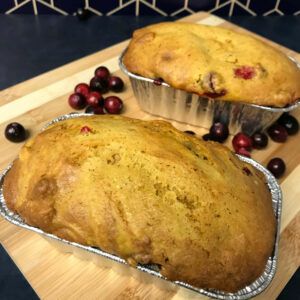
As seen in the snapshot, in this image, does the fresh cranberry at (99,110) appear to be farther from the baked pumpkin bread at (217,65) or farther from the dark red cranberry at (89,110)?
the baked pumpkin bread at (217,65)

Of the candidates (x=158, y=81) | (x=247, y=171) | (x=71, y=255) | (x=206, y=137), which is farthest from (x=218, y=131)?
(x=71, y=255)

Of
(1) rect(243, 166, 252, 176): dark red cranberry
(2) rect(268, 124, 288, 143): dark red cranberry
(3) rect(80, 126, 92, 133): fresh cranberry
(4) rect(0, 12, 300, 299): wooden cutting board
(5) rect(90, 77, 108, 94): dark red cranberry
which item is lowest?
(4) rect(0, 12, 300, 299): wooden cutting board

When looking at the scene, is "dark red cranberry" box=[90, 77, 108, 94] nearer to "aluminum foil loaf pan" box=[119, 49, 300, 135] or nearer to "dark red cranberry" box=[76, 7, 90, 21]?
"aluminum foil loaf pan" box=[119, 49, 300, 135]

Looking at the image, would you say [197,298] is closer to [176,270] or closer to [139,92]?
[176,270]

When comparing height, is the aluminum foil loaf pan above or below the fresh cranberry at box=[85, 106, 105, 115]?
above

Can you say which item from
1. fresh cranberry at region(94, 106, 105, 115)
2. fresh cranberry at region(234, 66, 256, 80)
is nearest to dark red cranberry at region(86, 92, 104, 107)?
fresh cranberry at region(94, 106, 105, 115)

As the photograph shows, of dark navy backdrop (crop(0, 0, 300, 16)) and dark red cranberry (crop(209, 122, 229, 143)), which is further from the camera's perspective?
dark navy backdrop (crop(0, 0, 300, 16))

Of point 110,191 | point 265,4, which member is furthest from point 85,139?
point 265,4
